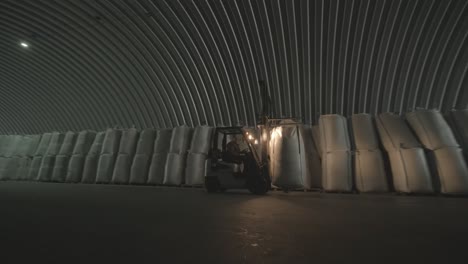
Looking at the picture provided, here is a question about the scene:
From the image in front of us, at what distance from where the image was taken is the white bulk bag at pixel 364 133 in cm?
564

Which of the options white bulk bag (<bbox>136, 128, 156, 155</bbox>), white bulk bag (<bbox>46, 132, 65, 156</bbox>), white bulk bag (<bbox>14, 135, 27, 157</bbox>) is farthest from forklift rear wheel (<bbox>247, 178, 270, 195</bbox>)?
white bulk bag (<bbox>14, 135, 27, 157</bbox>)

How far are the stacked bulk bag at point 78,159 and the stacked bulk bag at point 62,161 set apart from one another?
26cm

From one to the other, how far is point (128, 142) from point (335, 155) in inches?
271

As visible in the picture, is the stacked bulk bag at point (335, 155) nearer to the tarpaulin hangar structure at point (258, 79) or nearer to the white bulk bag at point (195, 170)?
the tarpaulin hangar structure at point (258, 79)

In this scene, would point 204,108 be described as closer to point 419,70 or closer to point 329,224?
point 419,70

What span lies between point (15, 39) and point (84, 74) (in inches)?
115

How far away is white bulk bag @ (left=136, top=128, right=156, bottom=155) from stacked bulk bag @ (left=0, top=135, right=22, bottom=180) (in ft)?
22.6

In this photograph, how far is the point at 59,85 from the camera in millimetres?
11859

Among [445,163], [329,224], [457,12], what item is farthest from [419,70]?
[329,224]

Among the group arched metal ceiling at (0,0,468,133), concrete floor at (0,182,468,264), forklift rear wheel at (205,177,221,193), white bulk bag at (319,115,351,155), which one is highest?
arched metal ceiling at (0,0,468,133)

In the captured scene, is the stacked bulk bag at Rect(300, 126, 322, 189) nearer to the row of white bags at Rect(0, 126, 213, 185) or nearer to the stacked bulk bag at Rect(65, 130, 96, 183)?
the row of white bags at Rect(0, 126, 213, 185)

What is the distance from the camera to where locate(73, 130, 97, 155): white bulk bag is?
8883 millimetres

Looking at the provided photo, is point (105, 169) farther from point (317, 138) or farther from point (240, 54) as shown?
point (317, 138)

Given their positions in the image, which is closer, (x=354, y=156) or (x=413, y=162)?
(x=413, y=162)
